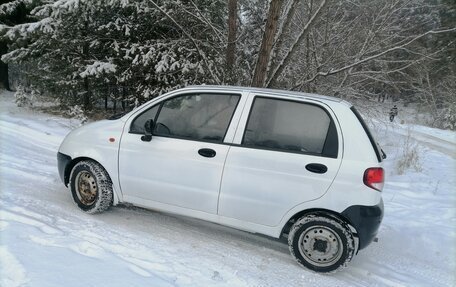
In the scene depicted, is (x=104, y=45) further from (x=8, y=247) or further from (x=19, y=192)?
(x=8, y=247)

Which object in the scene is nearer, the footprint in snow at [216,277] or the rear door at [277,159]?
the footprint in snow at [216,277]

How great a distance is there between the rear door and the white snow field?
0.56 metres

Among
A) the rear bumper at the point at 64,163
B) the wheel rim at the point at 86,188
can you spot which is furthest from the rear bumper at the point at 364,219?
the rear bumper at the point at 64,163

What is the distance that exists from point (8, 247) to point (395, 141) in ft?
42.3

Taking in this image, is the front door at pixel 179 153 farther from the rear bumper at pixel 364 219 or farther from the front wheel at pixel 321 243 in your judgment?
the rear bumper at pixel 364 219

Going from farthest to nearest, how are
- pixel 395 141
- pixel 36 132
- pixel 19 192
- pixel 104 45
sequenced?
1. pixel 395 141
2. pixel 104 45
3. pixel 36 132
4. pixel 19 192

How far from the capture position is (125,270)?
10.9 ft

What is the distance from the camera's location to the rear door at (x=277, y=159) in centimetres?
377

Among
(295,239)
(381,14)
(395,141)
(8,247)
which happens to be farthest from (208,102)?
(395,141)

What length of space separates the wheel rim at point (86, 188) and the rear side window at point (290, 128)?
2016mm

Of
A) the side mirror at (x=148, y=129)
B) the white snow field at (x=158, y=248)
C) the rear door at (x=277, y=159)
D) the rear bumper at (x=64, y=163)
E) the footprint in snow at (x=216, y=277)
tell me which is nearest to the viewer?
the white snow field at (x=158, y=248)

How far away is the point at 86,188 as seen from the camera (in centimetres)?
470

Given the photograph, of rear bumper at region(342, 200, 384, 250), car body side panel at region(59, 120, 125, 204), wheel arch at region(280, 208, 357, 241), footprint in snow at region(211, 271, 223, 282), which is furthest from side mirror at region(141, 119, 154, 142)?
rear bumper at region(342, 200, 384, 250)

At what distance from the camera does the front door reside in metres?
4.11
